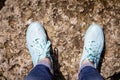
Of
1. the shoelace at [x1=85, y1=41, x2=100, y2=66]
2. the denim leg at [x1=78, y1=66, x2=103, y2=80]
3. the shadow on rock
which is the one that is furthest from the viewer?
the shadow on rock

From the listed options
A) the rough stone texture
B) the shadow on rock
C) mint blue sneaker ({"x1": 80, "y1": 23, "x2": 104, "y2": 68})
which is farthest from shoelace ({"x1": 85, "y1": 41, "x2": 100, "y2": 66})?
the shadow on rock

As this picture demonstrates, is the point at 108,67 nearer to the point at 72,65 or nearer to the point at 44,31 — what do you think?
the point at 72,65

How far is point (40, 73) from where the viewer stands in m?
2.71

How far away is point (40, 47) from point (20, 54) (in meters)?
0.25

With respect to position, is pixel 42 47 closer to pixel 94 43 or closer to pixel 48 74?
pixel 48 74

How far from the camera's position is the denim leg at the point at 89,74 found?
2.65 meters

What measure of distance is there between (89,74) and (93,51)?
1.53ft

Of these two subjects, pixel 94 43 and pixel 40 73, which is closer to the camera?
pixel 40 73

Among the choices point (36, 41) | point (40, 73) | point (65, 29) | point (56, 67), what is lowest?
point (56, 67)

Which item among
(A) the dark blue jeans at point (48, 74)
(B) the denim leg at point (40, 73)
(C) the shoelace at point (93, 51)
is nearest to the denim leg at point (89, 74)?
(A) the dark blue jeans at point (48, 74)

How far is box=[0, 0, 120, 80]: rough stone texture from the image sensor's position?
123 inches

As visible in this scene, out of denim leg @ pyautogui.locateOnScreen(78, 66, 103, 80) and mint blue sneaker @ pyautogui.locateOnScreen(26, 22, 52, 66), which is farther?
mint blue sneaker @ pyautogui.locateOnScreen(26, 22, 52, 66)

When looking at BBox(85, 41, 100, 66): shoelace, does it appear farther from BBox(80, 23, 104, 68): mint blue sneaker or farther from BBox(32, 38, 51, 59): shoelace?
BBox(32, 38, 51, 59): shoelace

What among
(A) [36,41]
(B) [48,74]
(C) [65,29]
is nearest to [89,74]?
(B) [48,74]
